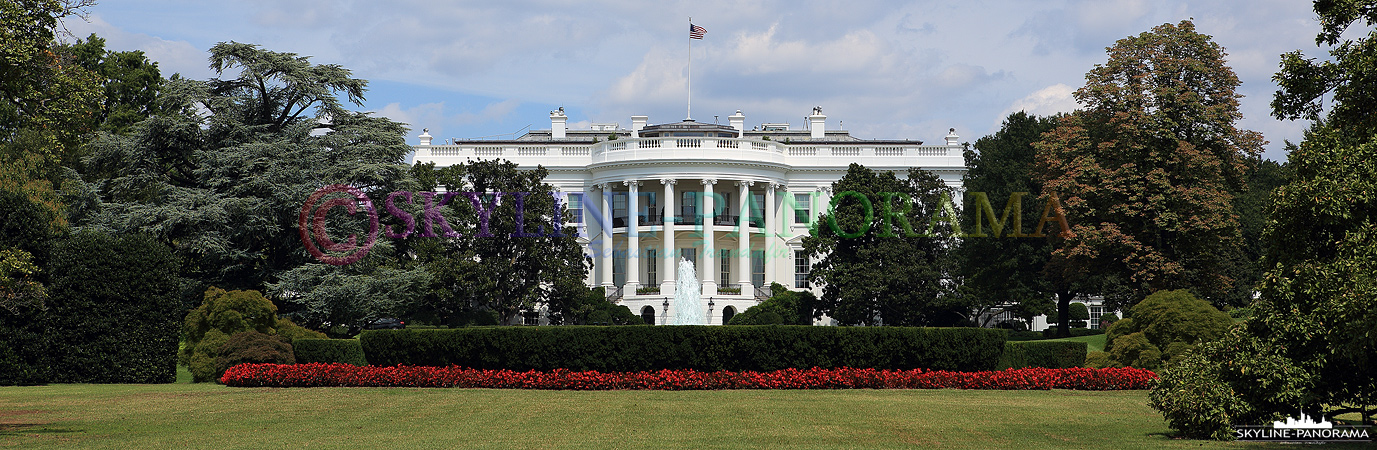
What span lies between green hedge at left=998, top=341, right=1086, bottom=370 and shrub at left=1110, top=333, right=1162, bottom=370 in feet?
2.36

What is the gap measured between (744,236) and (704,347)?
35106 millimetres

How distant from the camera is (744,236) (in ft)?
183

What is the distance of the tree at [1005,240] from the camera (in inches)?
1676

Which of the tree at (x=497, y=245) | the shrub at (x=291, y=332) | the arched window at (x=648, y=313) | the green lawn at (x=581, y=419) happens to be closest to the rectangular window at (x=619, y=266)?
the arched window at (x=648, y=313)

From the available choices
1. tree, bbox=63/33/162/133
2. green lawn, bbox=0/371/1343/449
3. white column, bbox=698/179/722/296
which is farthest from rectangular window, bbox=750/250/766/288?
green lawn, bbox=0/371/1343/449

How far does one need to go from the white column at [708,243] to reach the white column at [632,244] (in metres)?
3.21

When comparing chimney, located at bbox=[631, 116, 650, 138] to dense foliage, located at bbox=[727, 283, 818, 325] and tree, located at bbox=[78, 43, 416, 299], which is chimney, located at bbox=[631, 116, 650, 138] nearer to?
dense foliage, located at bbox=[727, 283, 818, 325]

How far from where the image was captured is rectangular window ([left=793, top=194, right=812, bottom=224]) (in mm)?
59409

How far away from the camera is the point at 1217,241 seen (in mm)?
33344

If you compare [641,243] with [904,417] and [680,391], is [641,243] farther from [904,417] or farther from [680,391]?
[904,417]

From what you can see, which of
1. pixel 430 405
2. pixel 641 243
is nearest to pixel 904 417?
pixel 430 405

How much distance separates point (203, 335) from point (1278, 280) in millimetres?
22082

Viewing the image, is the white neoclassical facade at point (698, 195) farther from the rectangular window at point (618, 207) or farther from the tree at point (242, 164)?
the tree at point (242, 164)

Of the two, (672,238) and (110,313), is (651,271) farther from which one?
(110,313)
